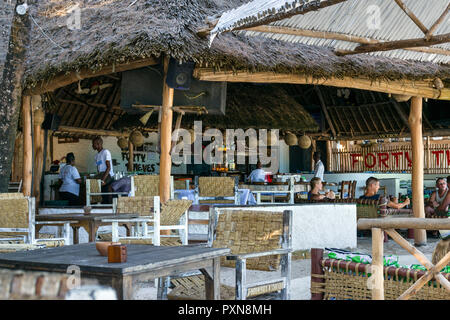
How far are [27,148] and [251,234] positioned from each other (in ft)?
16.2

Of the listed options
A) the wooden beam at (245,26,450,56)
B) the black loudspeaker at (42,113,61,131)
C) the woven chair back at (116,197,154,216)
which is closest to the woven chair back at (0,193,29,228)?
the woven chair back at (116,197,154,216)

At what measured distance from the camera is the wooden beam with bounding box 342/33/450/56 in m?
5.04

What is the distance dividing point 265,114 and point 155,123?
7.68 feet

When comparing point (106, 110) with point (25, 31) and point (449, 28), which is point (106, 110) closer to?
point (25, 31)

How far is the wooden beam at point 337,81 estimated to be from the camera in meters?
6.63

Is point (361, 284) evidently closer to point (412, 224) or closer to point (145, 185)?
point (412, 224)

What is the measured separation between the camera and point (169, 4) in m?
6.29

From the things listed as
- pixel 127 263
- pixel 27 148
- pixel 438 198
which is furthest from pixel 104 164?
pixel 127 263

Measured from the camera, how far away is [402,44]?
542cm

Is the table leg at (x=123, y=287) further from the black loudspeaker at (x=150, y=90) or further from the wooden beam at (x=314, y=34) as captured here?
the black loudspeaker at (x=150, y=90)

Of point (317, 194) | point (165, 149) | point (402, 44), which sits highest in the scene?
point (402, 44)

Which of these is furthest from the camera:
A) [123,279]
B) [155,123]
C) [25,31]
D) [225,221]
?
[155,123]

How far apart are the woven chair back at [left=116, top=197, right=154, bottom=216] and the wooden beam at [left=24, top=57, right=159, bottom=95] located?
71.1 inches

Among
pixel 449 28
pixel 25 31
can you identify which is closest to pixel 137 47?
pixel 25 31
